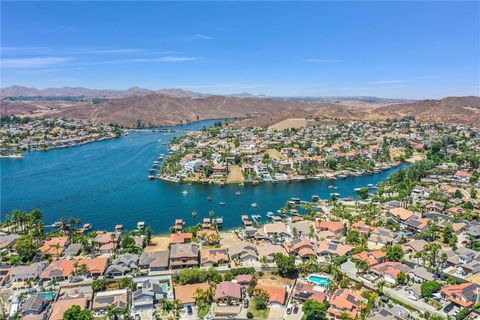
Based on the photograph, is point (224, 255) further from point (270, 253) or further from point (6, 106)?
point (6, 106)

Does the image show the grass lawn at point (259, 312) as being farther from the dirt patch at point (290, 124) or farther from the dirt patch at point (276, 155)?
the dirt patch at point (290, 124)

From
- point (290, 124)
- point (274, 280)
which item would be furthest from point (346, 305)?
point (290, 124)

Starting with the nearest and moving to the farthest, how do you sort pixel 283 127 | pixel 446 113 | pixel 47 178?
pixel 47 178 < pixel 283 127 < pixel 446 113

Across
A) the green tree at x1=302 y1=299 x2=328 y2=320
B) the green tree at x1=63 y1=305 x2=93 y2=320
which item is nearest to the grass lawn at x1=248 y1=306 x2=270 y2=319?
the green tree at x1=302 y1=299 x2=328 y2=320

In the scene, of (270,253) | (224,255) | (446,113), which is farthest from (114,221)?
(446,113)

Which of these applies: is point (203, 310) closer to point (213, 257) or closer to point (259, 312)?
point (259, 312)

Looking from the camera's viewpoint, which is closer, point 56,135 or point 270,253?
point 270,253

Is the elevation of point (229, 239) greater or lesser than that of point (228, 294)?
lesser
